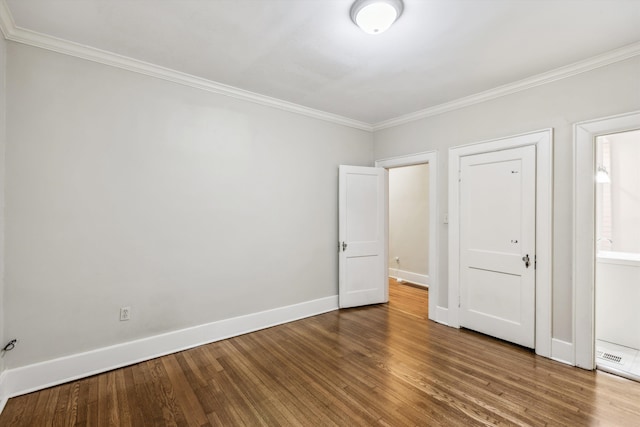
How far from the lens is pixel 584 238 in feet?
8.63

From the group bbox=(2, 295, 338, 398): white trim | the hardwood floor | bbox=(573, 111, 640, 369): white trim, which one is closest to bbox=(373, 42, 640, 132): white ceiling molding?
bbox=(573, 111, 640, 369): white trim

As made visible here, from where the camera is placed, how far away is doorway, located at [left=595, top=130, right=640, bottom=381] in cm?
286

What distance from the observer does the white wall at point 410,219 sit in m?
5.58

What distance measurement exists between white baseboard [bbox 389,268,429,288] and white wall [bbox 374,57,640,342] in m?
2.71

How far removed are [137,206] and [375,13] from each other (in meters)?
2.57

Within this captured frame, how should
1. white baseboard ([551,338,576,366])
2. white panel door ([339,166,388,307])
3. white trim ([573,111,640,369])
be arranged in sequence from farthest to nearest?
white panel door ([339,166,388,307]), white baseboard ([551,338,576,366]), white trim ([573,111,640,369])

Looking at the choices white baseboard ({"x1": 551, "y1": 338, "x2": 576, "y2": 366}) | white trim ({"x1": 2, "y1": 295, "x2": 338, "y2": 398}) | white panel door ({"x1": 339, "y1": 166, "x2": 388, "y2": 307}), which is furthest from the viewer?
white panel door ({"x1": 339, "y1": 166, "x2": 388, "y2": 307})

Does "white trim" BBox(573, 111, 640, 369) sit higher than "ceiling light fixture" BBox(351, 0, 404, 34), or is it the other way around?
"ceiling light fixture" BBox(351, 0, 404, 34)

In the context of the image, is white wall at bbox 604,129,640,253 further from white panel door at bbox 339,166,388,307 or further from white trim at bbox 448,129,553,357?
white panel door at bbox 339,166,388,307

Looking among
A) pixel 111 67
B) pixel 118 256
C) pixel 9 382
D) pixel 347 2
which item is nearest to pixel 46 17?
pixel 111 67

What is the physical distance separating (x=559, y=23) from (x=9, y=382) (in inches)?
191

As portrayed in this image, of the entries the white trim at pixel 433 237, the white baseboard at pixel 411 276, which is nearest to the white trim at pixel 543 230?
the white trim at pixel 433 237

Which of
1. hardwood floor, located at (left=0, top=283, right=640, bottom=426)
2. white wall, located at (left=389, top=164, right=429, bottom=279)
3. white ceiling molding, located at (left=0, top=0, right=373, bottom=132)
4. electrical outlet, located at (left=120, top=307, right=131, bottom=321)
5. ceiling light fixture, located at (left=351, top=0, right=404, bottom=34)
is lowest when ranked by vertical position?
hardwood floor, located at (left=0, top=283, right=640, bottom=426)

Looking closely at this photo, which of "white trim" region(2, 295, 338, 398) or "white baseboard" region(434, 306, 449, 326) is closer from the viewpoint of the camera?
"white trim" region(2, 295, 338, 398)
